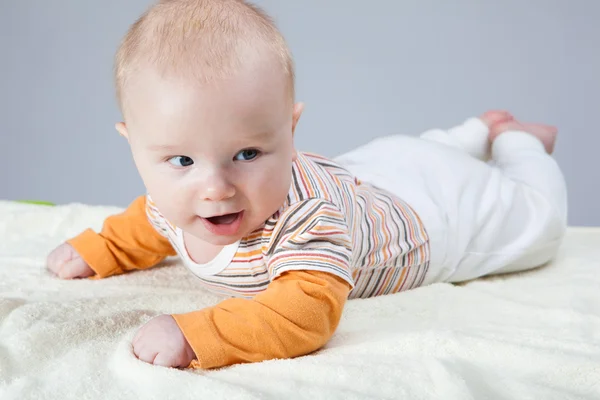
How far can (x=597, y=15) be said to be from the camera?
8.33ft

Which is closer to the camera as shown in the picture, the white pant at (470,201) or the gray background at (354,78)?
the white pant at (470,201)

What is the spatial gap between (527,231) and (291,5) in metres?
1.59

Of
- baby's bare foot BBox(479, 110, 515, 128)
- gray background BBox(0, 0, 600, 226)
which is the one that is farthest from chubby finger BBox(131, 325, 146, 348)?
gray background BBox(0, 0, 600, 226)

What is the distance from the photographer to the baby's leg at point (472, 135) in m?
1.75

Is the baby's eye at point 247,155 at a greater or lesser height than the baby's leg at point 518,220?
greater

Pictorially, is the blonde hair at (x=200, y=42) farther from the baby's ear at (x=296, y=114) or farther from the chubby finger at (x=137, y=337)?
the chubby finger at (x=137, y=337)

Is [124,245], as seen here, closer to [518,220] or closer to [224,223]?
[224,223]

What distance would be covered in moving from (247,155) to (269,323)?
197mm

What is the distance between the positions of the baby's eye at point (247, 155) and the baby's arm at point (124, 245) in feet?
1.62

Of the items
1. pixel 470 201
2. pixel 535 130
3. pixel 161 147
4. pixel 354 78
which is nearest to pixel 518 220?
pixel 470 201

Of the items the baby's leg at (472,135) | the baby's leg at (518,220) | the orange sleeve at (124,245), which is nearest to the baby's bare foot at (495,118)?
the baby's leg at (472,135)

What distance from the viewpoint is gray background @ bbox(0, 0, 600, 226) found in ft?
8.55

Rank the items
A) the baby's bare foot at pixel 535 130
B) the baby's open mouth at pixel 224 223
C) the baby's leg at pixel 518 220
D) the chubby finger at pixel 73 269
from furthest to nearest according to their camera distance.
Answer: the baby's bare foot at pixel 535 130, the baby's leg at pixel 518 220, the chubby finger at pixel 73 269, the baby's open mouth at pixel 224 223

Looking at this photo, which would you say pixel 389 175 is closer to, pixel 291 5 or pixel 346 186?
pixel 346 186
